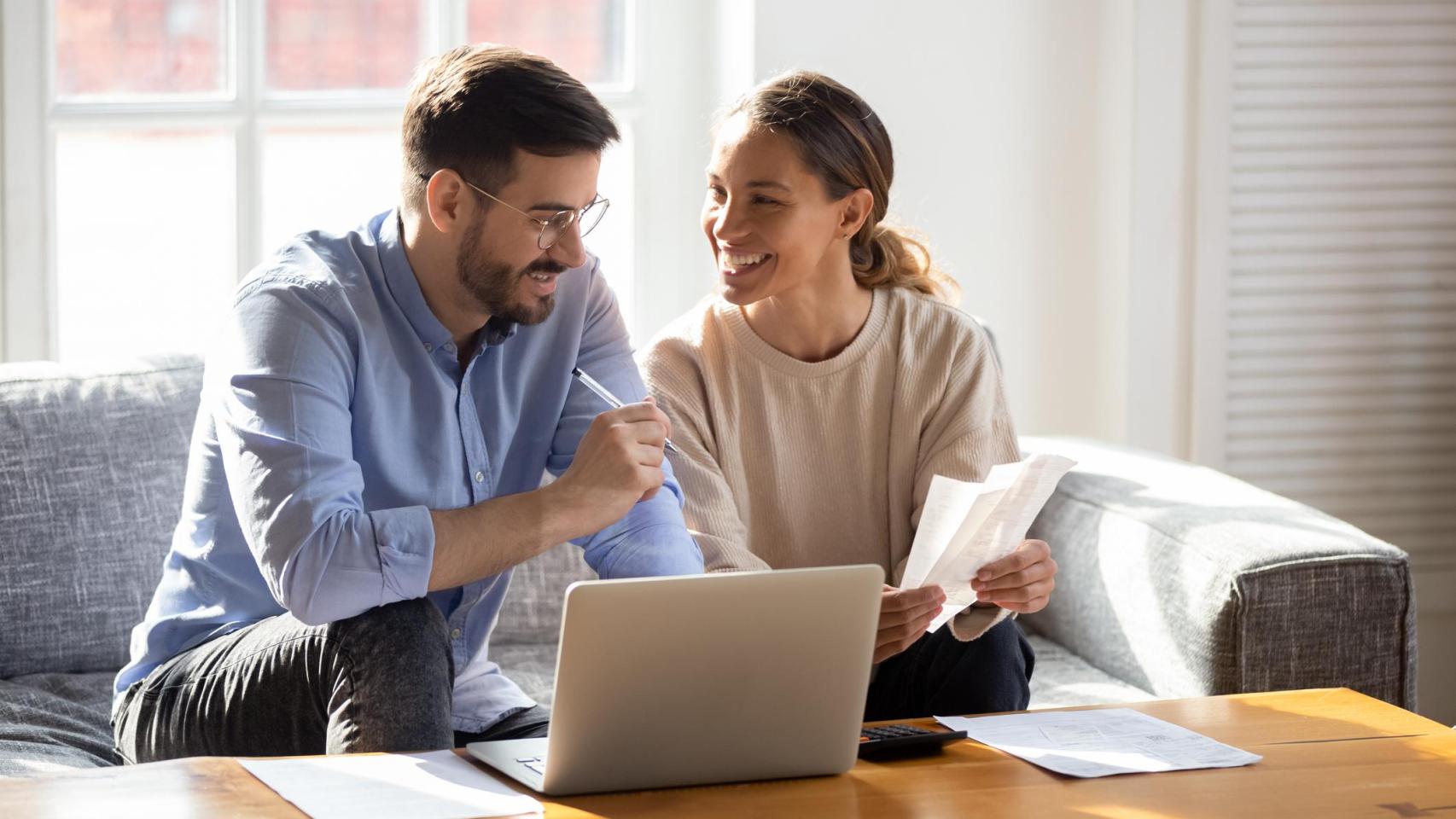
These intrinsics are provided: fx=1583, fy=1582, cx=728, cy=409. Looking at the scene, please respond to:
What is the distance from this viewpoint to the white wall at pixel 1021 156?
8.85 feet

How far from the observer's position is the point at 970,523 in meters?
1.53

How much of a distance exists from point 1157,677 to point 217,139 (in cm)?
176

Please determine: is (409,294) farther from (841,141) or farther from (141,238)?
(141,238)

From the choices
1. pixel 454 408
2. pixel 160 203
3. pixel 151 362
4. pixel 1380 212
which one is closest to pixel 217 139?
pixel 160 203

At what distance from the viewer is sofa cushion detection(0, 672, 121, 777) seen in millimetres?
1707

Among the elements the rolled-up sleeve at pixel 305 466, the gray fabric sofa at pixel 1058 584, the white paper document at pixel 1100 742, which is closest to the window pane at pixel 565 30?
the gray fabric sofa at pixel 1058 584

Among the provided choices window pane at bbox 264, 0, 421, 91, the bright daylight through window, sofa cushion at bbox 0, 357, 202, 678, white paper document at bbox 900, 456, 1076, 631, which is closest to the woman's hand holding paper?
white paper document at bbox 900, 456, 1076, 631

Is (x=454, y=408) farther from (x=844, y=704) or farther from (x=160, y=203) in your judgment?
(x=160, y=203)

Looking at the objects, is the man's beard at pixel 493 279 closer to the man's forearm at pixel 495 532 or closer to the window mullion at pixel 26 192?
the man's forearm at pixel 495 532

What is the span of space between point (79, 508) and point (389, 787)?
103cm

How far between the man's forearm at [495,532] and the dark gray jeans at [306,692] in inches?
1.6

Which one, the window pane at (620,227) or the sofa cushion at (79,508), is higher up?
the window pane at (620,227)

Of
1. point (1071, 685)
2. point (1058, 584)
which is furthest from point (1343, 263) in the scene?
point (1071, 685)

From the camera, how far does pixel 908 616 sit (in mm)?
1594
